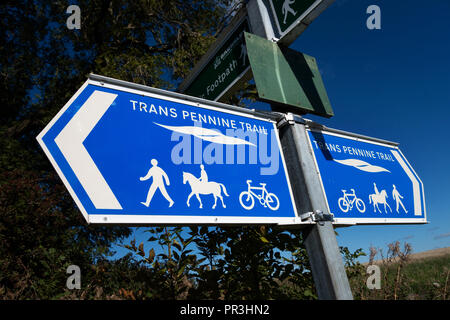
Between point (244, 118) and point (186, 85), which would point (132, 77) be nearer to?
point (186, 85)

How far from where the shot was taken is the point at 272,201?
1.70 m

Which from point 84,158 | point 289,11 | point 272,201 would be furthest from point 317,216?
point 289,11

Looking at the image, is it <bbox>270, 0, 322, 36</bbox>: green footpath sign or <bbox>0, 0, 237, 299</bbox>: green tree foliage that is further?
<bbox>0, 0, 237, 299</bbox>: green tree foliage

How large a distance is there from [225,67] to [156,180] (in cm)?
149

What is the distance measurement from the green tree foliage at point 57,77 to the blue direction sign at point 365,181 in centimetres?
407

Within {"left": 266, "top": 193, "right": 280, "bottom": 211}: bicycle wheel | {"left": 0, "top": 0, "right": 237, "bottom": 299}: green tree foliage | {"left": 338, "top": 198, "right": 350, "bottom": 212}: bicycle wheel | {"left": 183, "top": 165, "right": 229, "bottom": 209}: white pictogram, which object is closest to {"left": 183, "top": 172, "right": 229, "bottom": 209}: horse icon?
{"left": 183, "top": 165, "right": 229, "bottom": 209}: white pictogram

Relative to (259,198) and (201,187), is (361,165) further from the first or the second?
(201,187)

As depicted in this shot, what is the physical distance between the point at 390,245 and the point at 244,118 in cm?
222

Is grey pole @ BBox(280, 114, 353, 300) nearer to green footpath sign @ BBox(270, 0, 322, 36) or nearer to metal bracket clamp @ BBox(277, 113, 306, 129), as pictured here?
metal bracket clamp @ BBox(277, 113, 306, 129)

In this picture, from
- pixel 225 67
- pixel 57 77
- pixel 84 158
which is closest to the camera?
pixel 84 158

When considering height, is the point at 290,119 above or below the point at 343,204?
above

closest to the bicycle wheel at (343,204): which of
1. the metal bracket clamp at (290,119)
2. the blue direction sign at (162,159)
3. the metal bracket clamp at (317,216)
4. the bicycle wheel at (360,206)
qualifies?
the bicycle wheel at (360,206)

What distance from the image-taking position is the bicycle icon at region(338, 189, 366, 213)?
1.92 meters

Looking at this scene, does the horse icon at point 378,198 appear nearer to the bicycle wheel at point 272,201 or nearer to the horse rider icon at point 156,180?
the bicycle wheel at point 272,201
